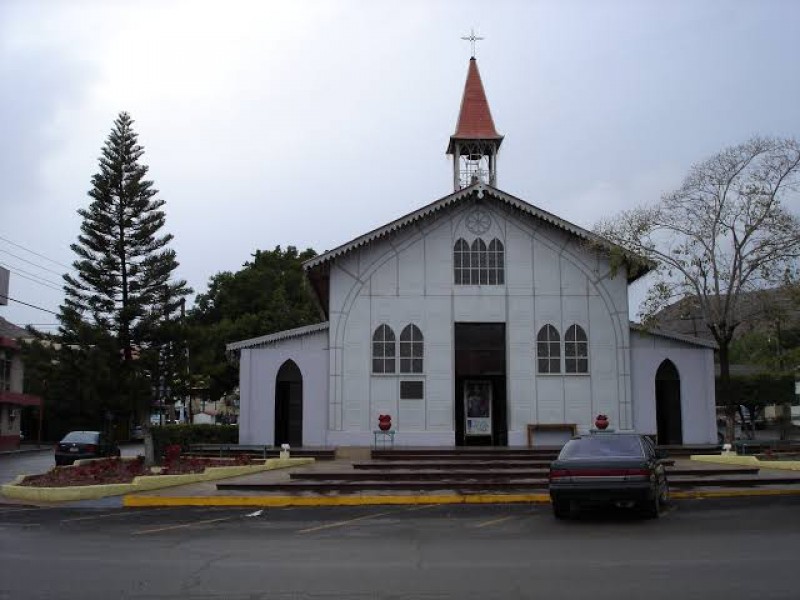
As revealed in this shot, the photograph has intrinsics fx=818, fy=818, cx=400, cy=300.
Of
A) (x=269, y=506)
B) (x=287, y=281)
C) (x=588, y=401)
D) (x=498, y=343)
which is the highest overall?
(x=287, y=281)

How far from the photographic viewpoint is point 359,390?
25406 mm

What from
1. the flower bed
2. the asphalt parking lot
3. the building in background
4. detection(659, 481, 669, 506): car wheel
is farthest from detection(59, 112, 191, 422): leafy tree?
the building in background

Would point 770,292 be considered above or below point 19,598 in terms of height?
above

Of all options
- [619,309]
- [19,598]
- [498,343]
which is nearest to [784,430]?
[619,309]

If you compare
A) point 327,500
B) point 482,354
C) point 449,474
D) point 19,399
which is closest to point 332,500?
point 327,500

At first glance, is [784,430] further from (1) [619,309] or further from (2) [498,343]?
(2) [498,343]

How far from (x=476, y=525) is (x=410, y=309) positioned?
1346cm

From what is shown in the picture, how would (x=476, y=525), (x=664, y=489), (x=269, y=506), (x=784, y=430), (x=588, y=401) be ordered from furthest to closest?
(x=784, y=430) < (x=588, y=401) < (x=269, y=506) < (x=664, y=489) < (x=476, y=525)

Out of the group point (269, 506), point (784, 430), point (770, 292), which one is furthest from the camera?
point (784, 430)

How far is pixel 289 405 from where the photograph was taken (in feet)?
86.3

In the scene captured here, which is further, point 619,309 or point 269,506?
point 619,309

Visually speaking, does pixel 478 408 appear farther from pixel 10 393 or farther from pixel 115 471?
pixel 10 393

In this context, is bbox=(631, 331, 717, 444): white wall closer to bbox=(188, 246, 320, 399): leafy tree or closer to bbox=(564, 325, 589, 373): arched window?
bbox=(564, 325, 589, 373): arched window

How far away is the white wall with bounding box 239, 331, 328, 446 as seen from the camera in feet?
84.4
